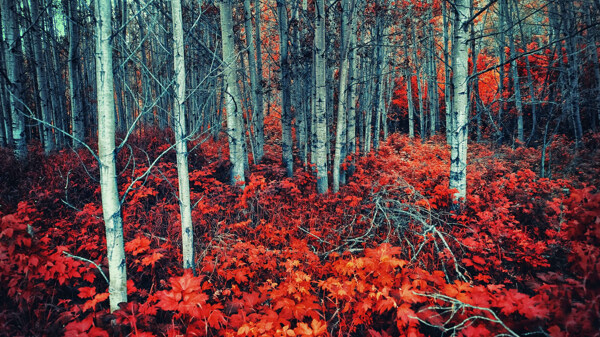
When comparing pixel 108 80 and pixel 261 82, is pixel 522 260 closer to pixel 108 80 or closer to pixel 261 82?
pixel 108 80

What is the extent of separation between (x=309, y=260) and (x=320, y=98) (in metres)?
4.00

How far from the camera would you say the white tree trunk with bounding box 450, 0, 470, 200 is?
4641 millimetres

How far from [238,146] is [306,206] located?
7.15 ft

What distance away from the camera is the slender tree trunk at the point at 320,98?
6.06 meters

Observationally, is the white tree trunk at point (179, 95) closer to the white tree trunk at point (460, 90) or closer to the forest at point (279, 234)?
the forest at point (279, 234)

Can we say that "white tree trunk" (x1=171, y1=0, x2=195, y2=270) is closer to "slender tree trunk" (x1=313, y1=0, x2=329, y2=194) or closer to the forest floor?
the forest floor

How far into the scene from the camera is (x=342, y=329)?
2938mm

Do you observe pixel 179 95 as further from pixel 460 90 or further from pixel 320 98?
pixel 460 90

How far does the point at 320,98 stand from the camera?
6371mm

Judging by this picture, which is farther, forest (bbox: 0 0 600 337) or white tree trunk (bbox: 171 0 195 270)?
white tree trunk (bbox: 171 0 195 270)

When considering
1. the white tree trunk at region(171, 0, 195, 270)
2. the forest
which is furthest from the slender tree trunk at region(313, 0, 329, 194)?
the white tree trunk at region(171, 0, 195, 270)

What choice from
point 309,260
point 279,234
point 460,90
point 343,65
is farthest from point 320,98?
point 309,260

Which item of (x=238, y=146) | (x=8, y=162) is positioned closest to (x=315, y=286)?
(x=238, y=146)

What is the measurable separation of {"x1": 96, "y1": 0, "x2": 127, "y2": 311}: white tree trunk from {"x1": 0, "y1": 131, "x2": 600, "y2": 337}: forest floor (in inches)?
8.3
